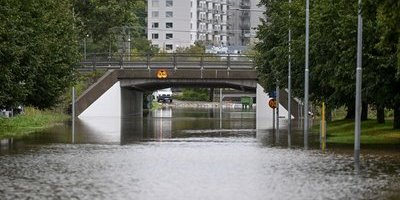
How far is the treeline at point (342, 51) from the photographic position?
2589 cm

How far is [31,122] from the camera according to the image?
57.2 meters

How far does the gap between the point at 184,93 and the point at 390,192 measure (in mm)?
149330

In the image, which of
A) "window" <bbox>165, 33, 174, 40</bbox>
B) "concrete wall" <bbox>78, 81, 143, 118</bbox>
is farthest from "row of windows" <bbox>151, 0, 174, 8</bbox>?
"concrete wall" <bbox>78, 81, 143, 118</bbox>

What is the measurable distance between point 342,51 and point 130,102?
55532 mm

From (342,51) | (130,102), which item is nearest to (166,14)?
(130,102)

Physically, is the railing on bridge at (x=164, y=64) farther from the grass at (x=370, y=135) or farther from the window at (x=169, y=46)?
the window at (x=169, y=46)

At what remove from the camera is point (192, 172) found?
22969mm

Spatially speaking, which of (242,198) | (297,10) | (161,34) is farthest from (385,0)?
(161,34)

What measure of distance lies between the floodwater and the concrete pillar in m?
46.6

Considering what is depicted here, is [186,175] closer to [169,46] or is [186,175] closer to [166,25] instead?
[169,46]

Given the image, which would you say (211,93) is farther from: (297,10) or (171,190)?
(171,190)

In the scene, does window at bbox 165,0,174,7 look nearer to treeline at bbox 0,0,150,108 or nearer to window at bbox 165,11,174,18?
window at bbox 165,11,174,18

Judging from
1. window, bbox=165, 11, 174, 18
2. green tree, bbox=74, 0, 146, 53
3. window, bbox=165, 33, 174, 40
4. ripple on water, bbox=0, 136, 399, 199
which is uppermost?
window, bbox=165, 11, 174, 18

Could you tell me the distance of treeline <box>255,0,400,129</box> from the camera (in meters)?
25.9
